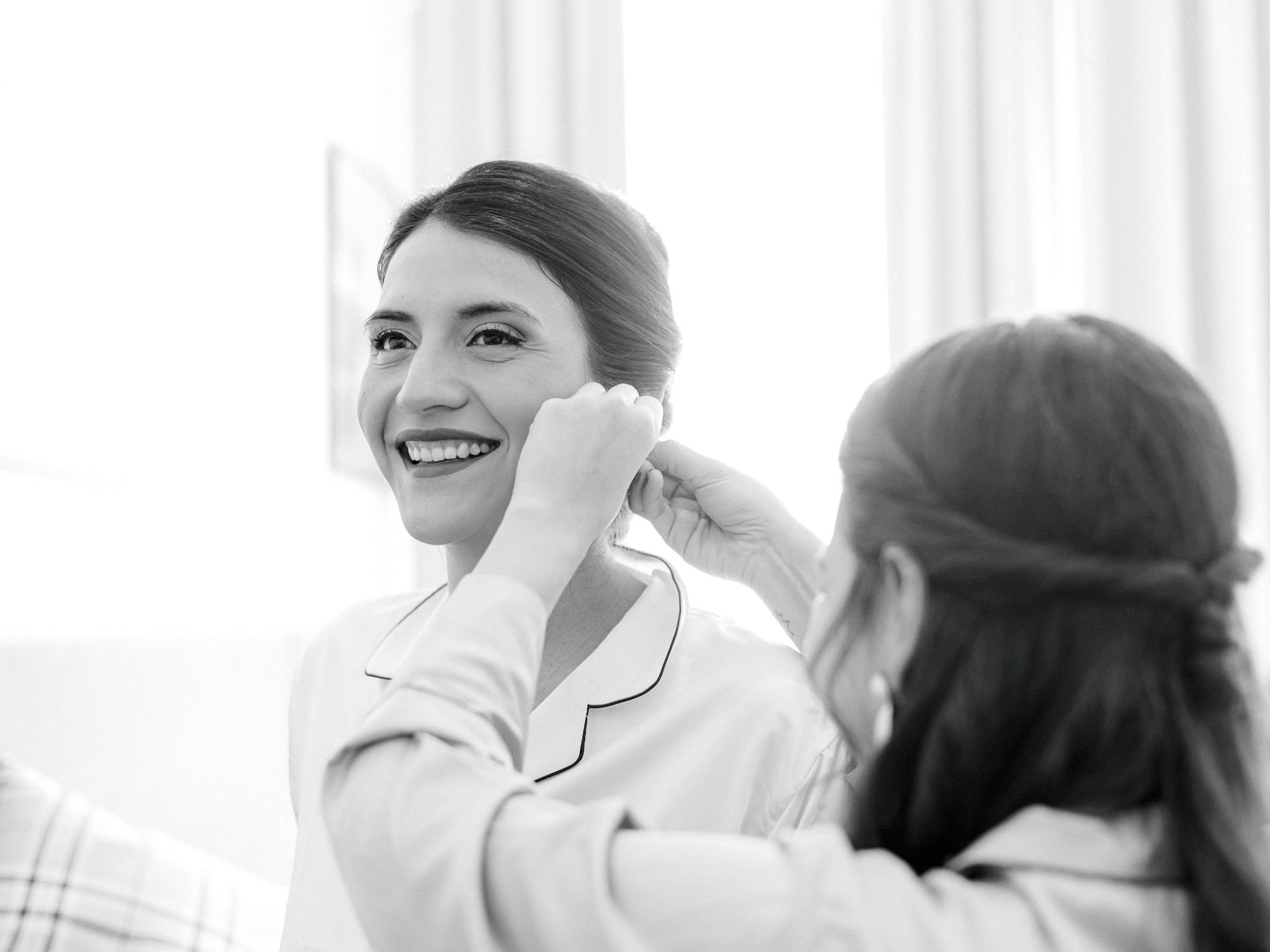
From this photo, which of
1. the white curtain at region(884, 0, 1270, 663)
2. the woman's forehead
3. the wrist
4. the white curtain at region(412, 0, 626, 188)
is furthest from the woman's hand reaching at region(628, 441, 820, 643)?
the white curtain at region(412, 0, 626, 188)

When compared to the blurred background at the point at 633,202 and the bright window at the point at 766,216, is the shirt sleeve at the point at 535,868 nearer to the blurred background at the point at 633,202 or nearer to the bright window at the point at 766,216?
the blurred background at the point at 633,202

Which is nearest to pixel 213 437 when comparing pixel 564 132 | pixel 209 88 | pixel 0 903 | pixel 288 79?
pixel 209 88

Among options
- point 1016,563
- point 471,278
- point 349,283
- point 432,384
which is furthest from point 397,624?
point 349,283

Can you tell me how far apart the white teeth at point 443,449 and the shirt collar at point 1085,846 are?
0.79m

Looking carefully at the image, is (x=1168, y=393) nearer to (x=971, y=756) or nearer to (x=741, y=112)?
(x=971, y=756)

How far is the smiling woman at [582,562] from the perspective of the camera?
3.95 feet

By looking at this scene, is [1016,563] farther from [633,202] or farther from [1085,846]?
[633,202]

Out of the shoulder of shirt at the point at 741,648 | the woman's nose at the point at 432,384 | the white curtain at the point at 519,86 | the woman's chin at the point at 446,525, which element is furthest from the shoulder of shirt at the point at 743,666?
the white curtain at the point at 519,86

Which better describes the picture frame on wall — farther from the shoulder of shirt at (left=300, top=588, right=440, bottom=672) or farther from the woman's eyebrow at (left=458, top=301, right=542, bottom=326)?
the woman's eyebrow at (left=458, top=301, right=542, bottom=326)

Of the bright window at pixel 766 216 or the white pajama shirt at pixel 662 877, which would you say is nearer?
the white pajama shirt at pixel 662 877

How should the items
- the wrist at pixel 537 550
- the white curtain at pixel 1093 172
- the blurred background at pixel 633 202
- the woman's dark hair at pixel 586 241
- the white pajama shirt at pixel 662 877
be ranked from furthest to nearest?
the white curtain at pixel 1093 172 → the blurred background at pixel 633 202 → the woman's dark hair at pixel 586 241 → the wrist at pixel 537 550 → the white pajama shirt at pixel 662 877

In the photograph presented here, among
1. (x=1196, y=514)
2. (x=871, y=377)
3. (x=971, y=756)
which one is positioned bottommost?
(x=971, y=756)

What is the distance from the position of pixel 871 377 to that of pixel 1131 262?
700mm

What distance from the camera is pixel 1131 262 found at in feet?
10.2
